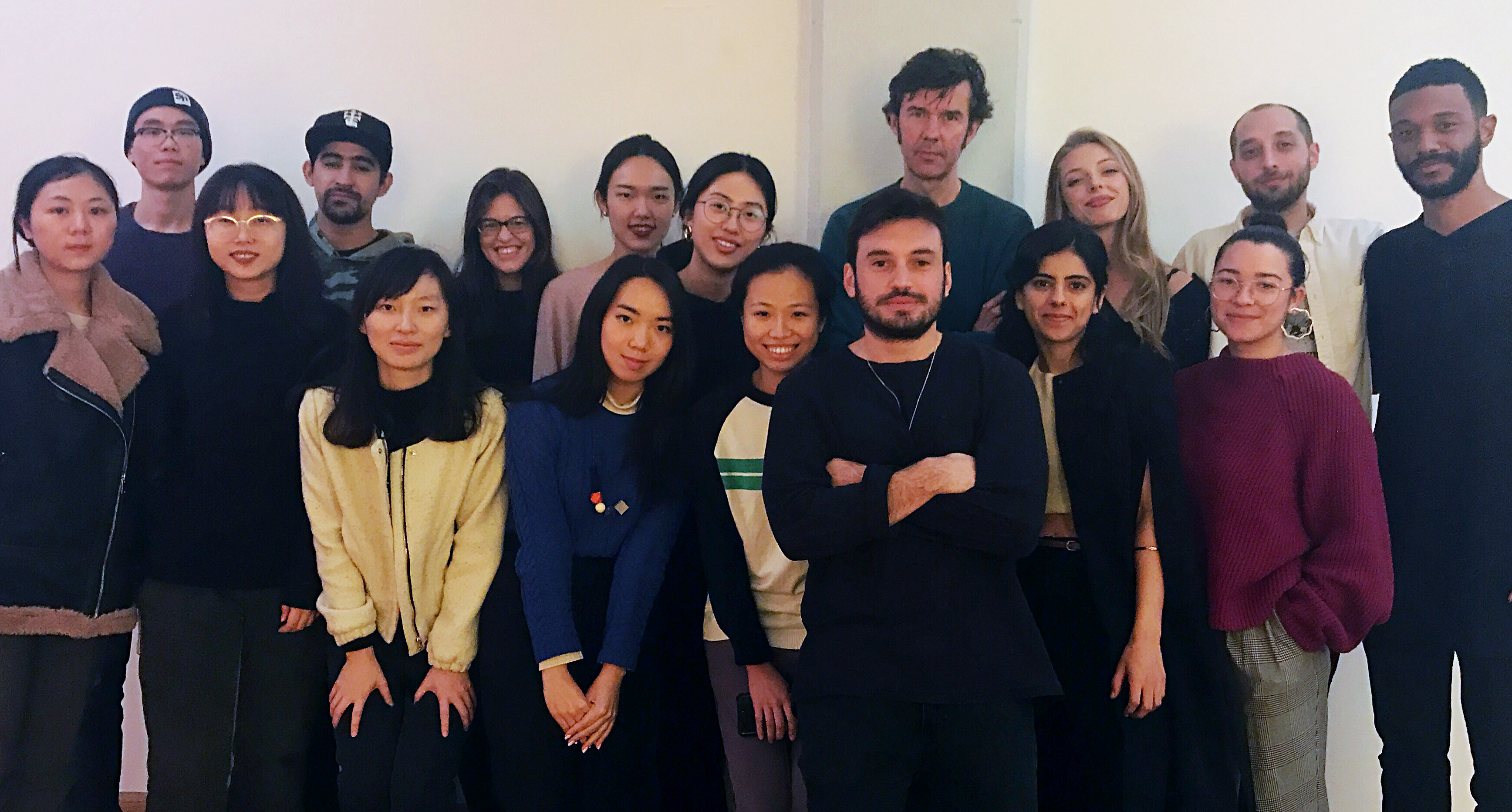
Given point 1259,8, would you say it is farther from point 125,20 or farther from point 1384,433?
point 125,20

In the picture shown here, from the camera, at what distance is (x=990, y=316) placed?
234 centimetres

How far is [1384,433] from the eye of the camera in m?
2.28

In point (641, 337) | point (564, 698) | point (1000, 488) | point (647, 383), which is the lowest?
point (564, 698)

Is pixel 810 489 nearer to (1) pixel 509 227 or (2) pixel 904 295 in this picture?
(2) pixel 904 295

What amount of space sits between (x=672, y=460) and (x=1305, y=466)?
53.4 inches

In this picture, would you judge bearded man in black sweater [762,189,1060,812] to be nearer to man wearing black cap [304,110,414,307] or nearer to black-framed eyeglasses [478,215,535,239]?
black-framed eyeglasses [478,215,535,239]

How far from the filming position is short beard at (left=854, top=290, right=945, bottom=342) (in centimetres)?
170

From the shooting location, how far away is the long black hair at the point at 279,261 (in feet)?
7.04

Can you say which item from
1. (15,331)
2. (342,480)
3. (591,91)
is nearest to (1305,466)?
(342,480)

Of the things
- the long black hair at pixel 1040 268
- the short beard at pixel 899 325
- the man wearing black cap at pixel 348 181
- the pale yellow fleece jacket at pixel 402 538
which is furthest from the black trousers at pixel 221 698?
the long black hair at pixel 1040 268

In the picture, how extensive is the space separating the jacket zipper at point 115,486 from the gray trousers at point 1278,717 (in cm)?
254

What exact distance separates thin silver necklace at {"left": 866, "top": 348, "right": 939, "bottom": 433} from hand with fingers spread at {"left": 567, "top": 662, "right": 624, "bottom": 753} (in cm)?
84

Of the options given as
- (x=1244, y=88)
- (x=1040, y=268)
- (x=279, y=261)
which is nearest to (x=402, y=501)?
(x=279, y=261)

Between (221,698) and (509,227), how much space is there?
4.61ft
